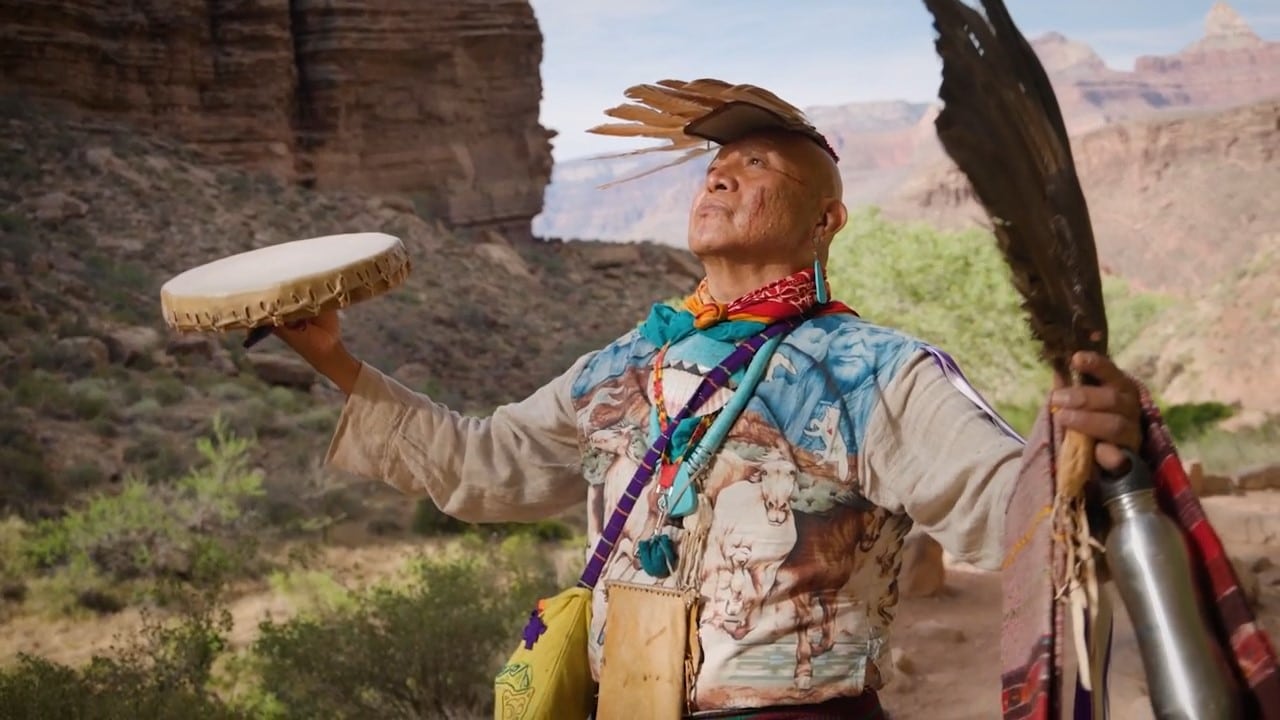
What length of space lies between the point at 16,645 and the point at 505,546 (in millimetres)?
2838

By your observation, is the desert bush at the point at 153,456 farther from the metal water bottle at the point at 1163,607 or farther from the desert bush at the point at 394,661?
the metal water bottle at the point at 1163,607

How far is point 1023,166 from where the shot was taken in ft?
4.31

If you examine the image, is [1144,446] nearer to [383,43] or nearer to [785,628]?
[785,628]

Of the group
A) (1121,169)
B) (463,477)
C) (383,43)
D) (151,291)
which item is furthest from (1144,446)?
(1121,169)

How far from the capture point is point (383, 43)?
79.2 ft

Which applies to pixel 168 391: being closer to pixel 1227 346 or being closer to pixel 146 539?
pixel 146 539

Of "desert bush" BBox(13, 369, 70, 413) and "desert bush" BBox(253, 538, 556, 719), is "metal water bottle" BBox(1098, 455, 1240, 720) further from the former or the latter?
"desert bush" BBox(13, 369, 70, 413)

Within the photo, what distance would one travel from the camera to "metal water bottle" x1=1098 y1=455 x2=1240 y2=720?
47.1 inches

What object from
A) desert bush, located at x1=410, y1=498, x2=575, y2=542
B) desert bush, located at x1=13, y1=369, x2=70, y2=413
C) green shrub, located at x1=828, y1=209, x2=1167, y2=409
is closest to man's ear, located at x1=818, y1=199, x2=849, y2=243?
desert bush, located at x1=410, y1=498, x2=575, y2=542

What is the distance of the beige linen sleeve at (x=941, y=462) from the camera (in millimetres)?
1624

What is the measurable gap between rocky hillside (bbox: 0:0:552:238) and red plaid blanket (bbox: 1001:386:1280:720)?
70.4ft

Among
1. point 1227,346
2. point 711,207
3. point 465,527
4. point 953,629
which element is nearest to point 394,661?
point 953,629

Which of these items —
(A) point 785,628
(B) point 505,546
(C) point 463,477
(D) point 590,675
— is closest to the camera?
(A) point 785,628

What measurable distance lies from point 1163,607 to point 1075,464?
172 millimetres
